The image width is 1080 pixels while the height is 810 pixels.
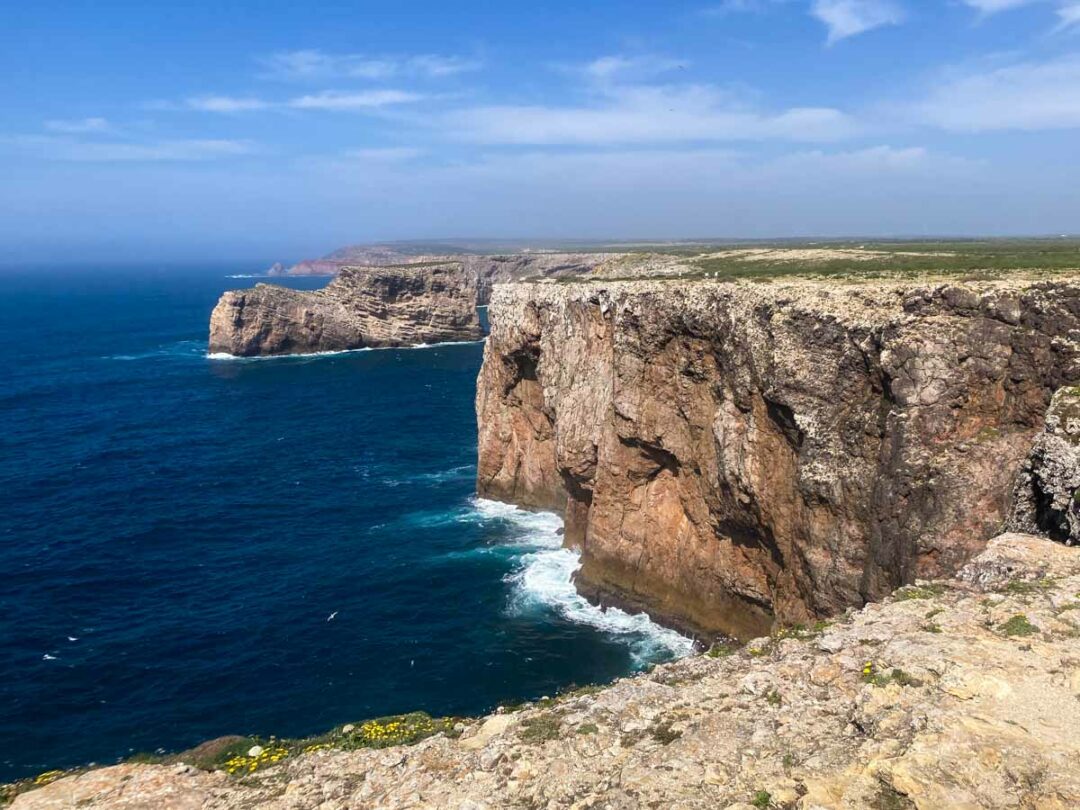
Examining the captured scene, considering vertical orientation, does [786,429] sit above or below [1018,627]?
above

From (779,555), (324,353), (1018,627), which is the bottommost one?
(779,555)

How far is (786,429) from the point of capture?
1391 inches

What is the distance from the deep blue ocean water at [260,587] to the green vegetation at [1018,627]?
23.9 meters

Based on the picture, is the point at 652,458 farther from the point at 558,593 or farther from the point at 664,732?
the point at 664,732

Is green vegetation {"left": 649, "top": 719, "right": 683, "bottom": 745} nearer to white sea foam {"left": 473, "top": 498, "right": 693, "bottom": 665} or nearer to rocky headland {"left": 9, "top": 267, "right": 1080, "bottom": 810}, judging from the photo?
rocky headland {"left": 9, "top": 267, "right": 1080, "bottom": 810}

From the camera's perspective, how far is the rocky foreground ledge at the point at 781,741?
1353 centimetres

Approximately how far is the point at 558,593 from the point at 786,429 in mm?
20204

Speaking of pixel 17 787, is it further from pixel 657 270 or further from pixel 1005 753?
pixel 657 270

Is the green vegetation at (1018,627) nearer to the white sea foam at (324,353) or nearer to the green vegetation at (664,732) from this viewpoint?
the green vegetation at (664,732)

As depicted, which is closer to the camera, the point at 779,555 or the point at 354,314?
the point at 779,555

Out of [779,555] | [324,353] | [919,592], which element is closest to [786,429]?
[779,555]

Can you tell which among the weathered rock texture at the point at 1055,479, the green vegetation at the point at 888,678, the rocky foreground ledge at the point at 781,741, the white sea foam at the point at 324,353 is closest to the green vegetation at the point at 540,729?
the rocky foreground ledge at the point at 781,741

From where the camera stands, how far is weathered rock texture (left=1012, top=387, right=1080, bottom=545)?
23000 mm

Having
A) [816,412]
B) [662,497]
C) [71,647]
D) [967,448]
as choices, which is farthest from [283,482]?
[967,448]
